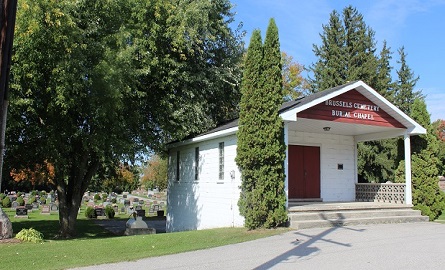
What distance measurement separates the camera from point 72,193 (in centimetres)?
1688

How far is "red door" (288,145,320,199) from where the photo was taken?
16.6 metres

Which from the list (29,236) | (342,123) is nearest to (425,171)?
(342,123)

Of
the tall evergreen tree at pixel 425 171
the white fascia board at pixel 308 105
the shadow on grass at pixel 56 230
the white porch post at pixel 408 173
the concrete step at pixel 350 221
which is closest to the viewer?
the concrete step at pixel 350 221

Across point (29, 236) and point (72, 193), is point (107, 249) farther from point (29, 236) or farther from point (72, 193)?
point (72, 193)

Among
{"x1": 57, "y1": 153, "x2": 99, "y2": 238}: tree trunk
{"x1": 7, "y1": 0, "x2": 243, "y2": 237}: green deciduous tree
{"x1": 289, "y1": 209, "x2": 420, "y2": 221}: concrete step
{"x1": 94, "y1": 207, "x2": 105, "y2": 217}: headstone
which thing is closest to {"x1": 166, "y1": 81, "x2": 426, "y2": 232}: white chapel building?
{"x1": 289, "y1": 209, "x2": 420, "y2": 221}: concrete step

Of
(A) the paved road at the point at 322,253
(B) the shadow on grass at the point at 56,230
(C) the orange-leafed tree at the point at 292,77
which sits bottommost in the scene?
(B) the shadow on grass at the point at 56,230

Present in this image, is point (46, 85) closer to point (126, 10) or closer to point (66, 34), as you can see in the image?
point (66, 34)

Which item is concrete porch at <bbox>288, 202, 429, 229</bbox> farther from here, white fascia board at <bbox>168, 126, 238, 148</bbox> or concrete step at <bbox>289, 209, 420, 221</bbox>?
white fascia board at <bbox>168, 126, 238, 148</bbox>

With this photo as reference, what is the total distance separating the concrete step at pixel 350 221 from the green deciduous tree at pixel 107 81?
6.90 m

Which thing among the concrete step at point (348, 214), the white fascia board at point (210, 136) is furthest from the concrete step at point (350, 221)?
the white fascia board at point (210, 136)

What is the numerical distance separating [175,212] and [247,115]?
8.73 m

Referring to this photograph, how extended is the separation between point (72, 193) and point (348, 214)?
10.8 meters

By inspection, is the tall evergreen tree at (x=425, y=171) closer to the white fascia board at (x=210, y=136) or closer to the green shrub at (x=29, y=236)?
the white fascia board at (x=210, y=136)

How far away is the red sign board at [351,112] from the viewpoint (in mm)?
14023
